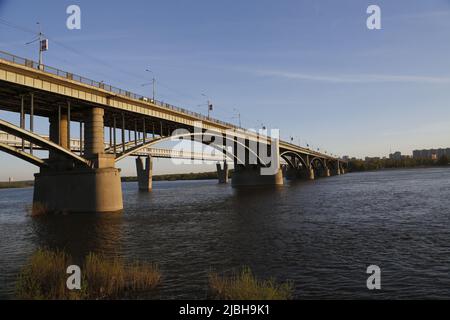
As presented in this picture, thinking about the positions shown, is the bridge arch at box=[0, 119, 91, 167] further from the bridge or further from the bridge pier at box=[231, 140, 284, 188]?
the bridge pier at box=[231, 140, 284, 188]

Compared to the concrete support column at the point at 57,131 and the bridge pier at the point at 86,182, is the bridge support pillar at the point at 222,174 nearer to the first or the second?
the concrete support column at the point at 57,131

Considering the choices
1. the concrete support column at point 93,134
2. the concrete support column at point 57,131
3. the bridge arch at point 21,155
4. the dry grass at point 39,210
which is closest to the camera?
the bridge arch at point 21,155

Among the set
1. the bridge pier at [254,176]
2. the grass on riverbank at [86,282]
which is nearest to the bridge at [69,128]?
the grass on riverbank at [86,282]

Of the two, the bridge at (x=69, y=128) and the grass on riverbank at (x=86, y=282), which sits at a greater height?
the bridge at (x=69, y=128)

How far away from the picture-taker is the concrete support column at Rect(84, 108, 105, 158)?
3791cm

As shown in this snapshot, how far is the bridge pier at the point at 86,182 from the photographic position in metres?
36.8

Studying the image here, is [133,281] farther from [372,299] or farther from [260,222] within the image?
[260,222]

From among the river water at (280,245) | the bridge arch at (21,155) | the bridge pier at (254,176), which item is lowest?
the river water at (280,245)

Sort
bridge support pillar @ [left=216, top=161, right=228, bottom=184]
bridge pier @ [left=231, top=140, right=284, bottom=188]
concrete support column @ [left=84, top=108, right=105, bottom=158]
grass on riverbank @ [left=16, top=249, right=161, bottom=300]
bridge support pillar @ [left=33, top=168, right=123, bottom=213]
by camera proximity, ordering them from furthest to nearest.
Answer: bridge support pillar @ [left=216, top=161, right=228, bottom=184]
bridge pier @ [left=231, top=140, right=284, bottom=188]
concrete support column @ [left=84, top=108, right=105, bottom=158]
bridge support pillar @ [left=33, top=168, right=123, bottom=213]
grass on riverbank @ [left=16, top=249, right=161, bottom=300]

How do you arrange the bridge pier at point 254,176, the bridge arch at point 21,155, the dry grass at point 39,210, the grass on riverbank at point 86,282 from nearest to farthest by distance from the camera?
the grass on riverbank at point 86,282
the bridge arch at point 21,155
the dry grass at point 39,210
the bridge pier at point 254,176

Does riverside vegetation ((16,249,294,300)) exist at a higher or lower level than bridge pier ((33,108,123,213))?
lower

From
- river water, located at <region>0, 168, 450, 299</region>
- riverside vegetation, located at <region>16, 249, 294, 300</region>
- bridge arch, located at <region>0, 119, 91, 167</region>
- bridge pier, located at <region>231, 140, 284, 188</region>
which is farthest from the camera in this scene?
bridge pier, located at <region>231, 140, 284, 188</region>

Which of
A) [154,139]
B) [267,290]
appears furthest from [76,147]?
[267,290]

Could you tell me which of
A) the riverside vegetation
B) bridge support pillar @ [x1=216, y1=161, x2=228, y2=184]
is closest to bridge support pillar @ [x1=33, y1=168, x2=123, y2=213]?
the riverside vegetation
